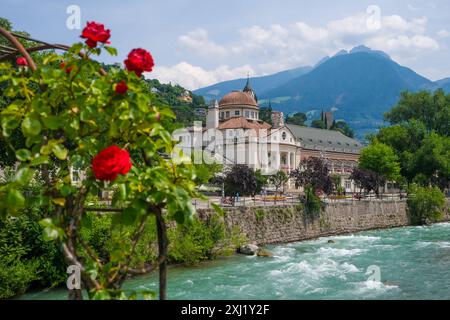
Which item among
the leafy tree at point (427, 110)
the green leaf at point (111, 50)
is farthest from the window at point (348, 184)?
the green leaf at point (111, 50)

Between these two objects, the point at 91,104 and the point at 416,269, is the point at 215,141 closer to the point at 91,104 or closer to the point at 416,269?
the point at 416,269

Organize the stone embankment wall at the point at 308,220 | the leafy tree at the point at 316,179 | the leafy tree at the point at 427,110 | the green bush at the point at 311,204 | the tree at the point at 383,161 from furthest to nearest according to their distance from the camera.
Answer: the leafy tree at the point at 427,110
the tree at the point at 383,161
the leafy tree at the point at 316,179
the green bush at the point at 311,204
the stone embankment wall at the point at 308,220

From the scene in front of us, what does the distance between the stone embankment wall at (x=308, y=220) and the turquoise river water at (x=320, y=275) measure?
1443mm

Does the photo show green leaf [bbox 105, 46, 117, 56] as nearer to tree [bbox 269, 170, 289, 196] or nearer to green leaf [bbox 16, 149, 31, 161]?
green leaf [bbox 16, 149, 31, 161]

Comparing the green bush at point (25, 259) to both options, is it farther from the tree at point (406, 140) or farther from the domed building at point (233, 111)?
the domed building at point (233, 111)

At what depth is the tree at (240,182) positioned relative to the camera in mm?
36344

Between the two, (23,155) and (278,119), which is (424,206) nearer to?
(278,119)

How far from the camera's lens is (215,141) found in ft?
230

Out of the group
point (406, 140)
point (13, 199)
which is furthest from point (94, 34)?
point (406, 140)

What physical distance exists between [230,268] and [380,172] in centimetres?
4005

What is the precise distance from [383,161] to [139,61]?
2181 inches

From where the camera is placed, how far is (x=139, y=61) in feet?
11.5

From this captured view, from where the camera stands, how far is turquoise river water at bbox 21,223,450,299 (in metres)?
16.0
